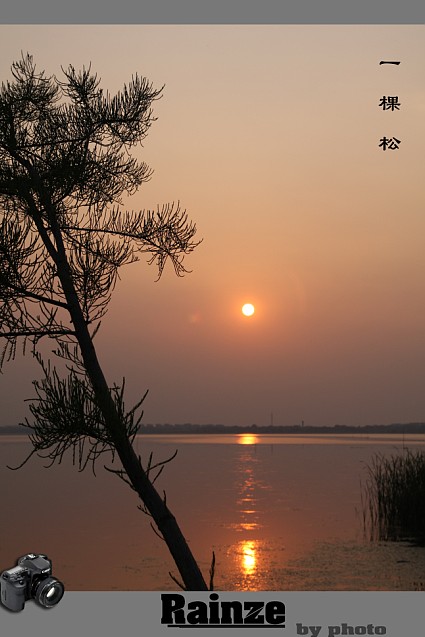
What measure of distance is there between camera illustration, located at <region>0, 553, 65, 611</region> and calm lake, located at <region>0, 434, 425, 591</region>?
5658 mm

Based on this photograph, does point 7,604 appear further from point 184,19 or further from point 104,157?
point 184,19

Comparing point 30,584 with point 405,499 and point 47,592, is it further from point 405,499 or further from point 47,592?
point 405,499

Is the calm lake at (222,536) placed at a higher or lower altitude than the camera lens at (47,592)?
higher

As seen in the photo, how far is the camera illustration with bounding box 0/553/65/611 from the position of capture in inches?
174

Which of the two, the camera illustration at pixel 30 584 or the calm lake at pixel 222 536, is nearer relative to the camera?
the camera illustration at pixel 30 584

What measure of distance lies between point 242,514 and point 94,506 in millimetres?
3925

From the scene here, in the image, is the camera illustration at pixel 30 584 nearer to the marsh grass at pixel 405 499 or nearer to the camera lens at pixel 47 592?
the camera lens at pixel 47 592

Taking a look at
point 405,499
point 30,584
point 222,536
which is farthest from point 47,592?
point 222,536

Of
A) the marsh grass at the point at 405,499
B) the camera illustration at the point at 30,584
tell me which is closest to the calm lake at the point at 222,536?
the marsh grass at the point at 405,499

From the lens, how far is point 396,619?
516 cm

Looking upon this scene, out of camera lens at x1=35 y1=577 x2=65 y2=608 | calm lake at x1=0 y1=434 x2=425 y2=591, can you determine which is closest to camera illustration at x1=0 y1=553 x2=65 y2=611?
camera lens at x1=35 y1=577 x2=65 y2=608

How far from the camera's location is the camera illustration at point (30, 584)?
441cm

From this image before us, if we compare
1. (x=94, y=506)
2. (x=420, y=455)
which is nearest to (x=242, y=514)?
(x=94, y=506)

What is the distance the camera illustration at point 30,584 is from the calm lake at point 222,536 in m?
5.66
